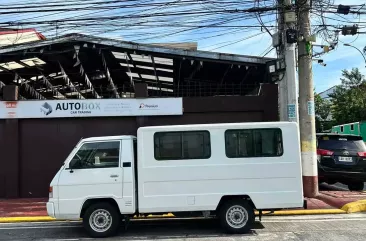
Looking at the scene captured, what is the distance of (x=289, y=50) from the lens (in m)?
12.3

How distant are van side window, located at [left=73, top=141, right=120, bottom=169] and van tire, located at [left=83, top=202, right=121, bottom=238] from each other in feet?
2.55

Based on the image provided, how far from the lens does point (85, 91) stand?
883 inches

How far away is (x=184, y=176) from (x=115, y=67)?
1101cm

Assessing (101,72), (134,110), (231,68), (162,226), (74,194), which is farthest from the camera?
(101,72)

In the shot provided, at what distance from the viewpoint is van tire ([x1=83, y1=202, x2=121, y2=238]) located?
8055 millimetres

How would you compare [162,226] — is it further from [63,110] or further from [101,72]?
[101,72]

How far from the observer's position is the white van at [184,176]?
805 centimetres

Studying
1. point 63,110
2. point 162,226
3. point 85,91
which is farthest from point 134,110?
point 85,91

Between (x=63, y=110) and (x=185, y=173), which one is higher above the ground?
(x=63, y=110)

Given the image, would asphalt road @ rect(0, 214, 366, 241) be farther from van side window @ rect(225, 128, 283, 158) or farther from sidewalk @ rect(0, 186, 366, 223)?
van side window @ rect(225, 128, 283, 158)

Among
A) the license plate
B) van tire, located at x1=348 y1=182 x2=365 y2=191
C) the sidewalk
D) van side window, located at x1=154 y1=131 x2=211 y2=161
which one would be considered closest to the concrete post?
the sidewalk

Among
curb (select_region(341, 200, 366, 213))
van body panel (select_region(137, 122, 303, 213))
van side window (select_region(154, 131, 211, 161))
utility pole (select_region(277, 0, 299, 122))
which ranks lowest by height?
curb (select_region(341, 200, 366, 213))

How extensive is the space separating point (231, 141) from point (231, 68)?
8125mm

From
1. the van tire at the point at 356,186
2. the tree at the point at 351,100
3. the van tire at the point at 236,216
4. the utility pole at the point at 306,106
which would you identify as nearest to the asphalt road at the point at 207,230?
the van tire at the point at 236,216
